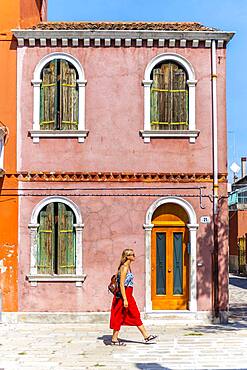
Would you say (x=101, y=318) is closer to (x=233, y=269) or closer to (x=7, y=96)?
(x=7, y=96)

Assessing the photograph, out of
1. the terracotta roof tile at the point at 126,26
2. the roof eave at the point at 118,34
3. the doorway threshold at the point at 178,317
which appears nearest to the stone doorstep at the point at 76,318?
the doorway threshold at the point at 178,317

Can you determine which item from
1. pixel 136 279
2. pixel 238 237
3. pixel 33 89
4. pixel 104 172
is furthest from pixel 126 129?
pixel 238 237

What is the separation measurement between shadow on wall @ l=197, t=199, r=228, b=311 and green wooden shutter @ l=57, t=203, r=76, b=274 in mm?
3141

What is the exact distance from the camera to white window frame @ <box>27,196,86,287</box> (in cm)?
1598

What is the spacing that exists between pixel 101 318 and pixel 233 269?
2958 centimetres

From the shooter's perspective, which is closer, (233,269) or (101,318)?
(101,318)

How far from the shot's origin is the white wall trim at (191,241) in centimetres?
1606

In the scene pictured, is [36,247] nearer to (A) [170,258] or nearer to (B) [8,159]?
(B) [8,159]

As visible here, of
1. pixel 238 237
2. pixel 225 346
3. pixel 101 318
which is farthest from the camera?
pixel 238 237

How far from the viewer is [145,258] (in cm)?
1616

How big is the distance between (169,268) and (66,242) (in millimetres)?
2669

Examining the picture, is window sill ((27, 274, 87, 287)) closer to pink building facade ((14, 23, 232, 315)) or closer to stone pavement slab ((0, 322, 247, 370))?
pink building facade ((14, 23, 232, 315))

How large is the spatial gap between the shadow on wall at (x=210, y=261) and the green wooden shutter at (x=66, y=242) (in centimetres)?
314

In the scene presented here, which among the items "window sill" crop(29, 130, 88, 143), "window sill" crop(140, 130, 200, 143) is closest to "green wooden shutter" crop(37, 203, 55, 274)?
"window sill" crop(29, 130, 88, 143)
